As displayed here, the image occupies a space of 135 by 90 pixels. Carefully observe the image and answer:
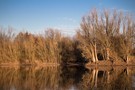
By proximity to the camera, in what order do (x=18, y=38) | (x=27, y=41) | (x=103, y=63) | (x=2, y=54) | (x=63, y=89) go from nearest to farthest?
(x=63, y=89), (x=103, y=63), (x=2, y=54), (x=27, y=41), (x=18, y=38)

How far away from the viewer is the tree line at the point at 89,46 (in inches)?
1873

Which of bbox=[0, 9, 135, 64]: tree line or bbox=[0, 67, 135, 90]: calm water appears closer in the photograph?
bbox=[0, 67, 135, 90]: calm water

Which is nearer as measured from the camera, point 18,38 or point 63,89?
point 63,89

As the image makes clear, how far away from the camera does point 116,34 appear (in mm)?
48875

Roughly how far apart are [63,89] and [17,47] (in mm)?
35915

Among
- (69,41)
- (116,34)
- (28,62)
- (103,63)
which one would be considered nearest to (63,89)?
(103,63)

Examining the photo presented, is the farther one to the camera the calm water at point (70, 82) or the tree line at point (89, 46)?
the tree line at point (89, 46)

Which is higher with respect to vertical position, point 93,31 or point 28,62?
point 93,31

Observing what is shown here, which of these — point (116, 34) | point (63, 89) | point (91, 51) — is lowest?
point (63, 89)

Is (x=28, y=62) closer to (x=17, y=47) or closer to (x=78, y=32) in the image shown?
(x=17, y=47)

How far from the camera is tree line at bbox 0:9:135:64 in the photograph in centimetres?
4756

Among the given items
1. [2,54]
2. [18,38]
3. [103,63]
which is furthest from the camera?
[18,38]

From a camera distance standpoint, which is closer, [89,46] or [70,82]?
[70,82]

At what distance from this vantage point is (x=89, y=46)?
157 ft
